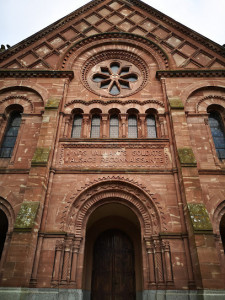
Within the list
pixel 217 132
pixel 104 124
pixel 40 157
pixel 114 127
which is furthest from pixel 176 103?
pixel 40 157

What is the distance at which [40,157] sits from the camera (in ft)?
32.3

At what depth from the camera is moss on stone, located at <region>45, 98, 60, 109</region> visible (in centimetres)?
1142

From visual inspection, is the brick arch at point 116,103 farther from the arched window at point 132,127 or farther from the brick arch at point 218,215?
the brick arch at point 218,215

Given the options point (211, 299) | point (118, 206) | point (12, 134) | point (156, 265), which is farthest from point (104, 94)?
point (211, 299)

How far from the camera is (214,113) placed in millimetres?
→ 12469

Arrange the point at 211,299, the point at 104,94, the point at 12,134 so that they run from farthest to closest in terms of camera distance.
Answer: the point at 104,94 < the point at 12,134 < the point at 211,299

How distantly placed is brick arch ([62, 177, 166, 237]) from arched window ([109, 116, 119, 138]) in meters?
2.80

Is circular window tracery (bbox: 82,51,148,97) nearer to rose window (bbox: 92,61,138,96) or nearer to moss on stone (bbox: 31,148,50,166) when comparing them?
rose window (bbox: 92,61,138,96)

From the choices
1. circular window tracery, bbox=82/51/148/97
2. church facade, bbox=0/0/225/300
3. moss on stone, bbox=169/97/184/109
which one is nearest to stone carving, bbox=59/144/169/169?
church facade, bbox=0/0/225/300

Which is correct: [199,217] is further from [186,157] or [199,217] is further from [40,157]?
[40,157]

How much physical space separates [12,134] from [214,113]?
11.2 meters

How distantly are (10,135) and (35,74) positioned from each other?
396 centimetres

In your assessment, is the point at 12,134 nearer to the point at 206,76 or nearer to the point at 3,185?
the point at 3,185

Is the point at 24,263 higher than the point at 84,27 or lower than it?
lower
